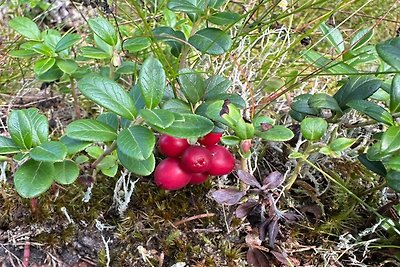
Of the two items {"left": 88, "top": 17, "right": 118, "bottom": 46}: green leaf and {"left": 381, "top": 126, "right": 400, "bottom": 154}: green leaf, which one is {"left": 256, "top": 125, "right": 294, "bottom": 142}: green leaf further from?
{"left": 88, "top": 17, "right": 118, "bottom": 46}: green leaf

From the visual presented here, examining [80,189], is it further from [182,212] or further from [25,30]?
[25,30]

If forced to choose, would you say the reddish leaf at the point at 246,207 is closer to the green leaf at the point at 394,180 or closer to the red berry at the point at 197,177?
the red berry at the point at 197,177

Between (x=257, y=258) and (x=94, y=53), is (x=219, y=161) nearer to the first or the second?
(x=257, y=258)

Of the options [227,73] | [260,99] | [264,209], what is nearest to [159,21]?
[227,73]

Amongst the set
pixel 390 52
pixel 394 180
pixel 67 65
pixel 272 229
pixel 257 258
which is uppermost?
pixel 390 52

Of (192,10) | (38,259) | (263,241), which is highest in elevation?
(192,10)

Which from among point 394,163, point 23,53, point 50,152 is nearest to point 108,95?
point 50,152
